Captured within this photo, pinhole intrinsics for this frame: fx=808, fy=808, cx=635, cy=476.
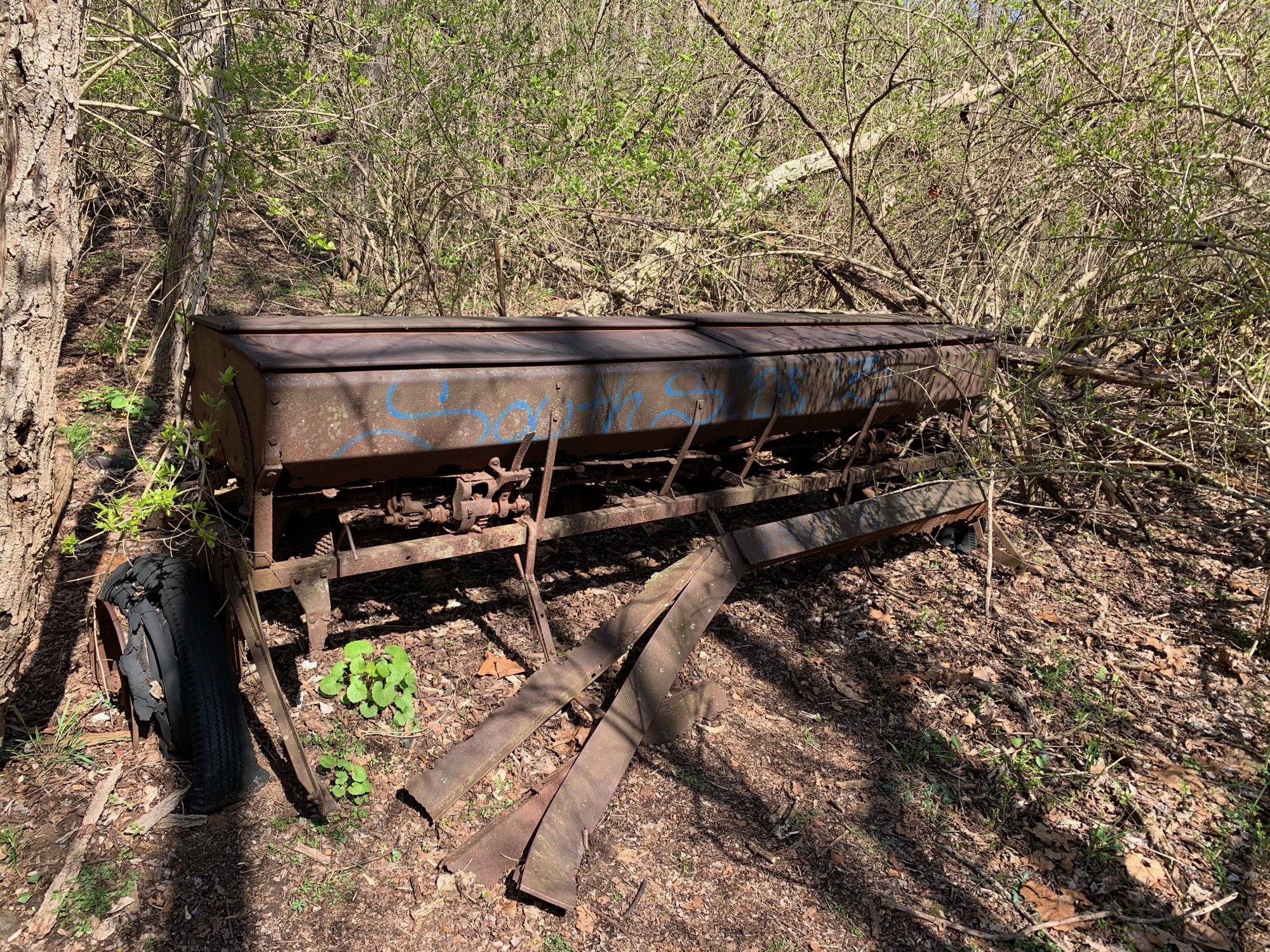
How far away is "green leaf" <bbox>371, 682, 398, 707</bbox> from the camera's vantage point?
3.46m

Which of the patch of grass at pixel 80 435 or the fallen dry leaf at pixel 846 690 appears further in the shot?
the patch of grass at pixel 80 435

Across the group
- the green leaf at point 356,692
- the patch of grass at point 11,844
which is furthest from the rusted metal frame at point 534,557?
the patch of grass at point 11,844

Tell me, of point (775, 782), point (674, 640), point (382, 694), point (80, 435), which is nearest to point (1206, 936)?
point (775, 782)

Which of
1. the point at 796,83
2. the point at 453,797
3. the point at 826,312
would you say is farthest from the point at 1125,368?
the point at 453,797

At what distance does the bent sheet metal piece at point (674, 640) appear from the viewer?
2.97m

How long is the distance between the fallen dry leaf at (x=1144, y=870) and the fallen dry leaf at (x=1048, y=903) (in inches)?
14.5

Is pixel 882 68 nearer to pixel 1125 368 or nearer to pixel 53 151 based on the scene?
pixel 1125 368

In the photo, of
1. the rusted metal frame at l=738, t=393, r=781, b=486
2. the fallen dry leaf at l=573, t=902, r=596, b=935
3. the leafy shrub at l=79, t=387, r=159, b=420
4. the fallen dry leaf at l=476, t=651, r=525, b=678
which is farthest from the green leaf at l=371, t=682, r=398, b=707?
the leafy shrub at l=79, t=387, r=159, b=420

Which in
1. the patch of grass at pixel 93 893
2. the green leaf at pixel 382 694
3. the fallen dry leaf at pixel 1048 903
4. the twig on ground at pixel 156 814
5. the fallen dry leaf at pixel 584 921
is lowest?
the fallen dry leaf at pixel 584 921

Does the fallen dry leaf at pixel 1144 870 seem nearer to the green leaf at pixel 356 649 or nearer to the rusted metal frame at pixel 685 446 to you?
the rusted metal frame at pixel 685 446

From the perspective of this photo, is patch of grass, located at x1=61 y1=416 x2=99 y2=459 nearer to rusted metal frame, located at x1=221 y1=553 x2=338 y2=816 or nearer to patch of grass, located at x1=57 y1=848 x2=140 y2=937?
rusted metal frame, located at x1=221 y1=553 x2=338 y2=816

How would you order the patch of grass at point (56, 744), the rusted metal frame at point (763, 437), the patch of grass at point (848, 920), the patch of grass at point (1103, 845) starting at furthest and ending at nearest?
the rusted metal frame at point (763, 437)
the patch of grass at point (1103, 845)
the patch of grass at point (56, 744)
the patch of grass at point (848, 920)

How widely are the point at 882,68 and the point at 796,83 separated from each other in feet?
2.81

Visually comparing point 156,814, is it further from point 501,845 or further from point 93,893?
point 501,845
